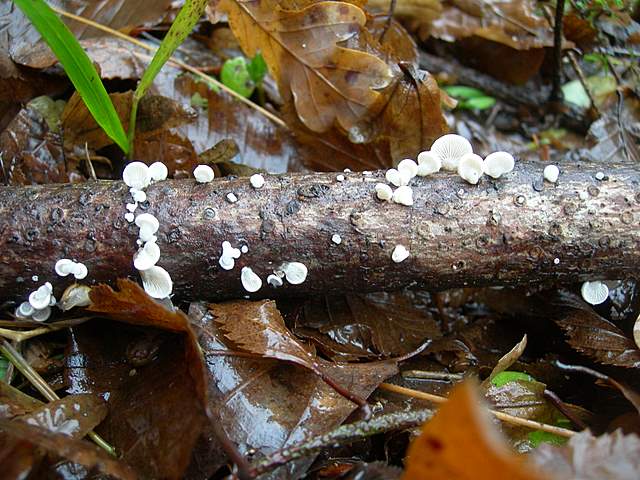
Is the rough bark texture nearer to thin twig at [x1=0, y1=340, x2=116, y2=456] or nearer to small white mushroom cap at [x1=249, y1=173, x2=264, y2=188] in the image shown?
small white mushroom cap at [x1=249, y1=173, x2=264, y2=188]

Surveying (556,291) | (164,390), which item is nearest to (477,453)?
(164,390)

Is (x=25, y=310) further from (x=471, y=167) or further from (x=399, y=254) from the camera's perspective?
(x=471, y=167)

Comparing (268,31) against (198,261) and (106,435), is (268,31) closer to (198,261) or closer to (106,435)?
(198,261)

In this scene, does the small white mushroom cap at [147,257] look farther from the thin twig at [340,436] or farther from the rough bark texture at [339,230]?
the thin twig at [340,436]

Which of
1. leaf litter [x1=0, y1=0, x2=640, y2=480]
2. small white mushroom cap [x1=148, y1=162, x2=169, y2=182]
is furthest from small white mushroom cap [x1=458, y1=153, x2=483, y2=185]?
small white mushroom cap [x1=148, y1=162, x2=169, y2=182]

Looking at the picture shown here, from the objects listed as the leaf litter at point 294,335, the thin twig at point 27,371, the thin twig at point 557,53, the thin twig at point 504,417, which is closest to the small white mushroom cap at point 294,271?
the leaf litter at point 294,335

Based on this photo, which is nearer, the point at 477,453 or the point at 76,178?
→ the point at 477,453

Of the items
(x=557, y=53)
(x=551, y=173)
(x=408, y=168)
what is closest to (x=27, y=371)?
(x=408, y=168)
